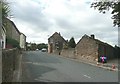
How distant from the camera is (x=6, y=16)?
12758mm

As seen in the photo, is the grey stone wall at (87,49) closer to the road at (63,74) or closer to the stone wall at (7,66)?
the road at (63,74)

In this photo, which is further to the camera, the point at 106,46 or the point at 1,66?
the point at 106,46

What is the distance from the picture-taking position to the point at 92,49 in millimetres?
56219

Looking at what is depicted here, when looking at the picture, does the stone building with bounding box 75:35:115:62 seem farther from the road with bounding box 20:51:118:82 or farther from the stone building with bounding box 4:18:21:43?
the road with bounding box 20:51:118:82

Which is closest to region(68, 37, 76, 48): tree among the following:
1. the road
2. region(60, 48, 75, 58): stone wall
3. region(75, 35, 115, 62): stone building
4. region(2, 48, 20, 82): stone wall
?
region(60, 48, 75, 58): stone wall

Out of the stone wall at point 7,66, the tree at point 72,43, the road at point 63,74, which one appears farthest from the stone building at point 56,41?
the stone wall at point 7,66

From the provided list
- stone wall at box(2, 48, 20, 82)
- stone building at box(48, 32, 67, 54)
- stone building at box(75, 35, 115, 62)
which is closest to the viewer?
stone wall at box(2, 48, 20, 82)

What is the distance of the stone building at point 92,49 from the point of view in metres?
54.6

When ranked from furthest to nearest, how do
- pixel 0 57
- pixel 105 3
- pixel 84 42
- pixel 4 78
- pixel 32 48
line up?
pixel 32 48, pixel 84 42, pixel 105 3, pixel 4 78, pixel 0 57

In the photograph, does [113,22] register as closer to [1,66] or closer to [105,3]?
[105,3]

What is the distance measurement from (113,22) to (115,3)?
9746 mm

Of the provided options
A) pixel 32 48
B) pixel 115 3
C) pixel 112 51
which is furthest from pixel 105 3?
pixel 32 48

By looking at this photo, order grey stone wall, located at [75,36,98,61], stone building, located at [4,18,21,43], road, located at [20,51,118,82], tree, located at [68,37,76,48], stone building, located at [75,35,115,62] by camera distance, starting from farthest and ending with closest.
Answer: tree, located at [68,37,76,48] → grey stone wall, located at [75,36,98,61] → stone building, located at [75,35,115,62] → road, located at [20,51,118,82] → stone building, located at [4,18,21,43]

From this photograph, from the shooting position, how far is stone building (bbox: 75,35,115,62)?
2151 inches
